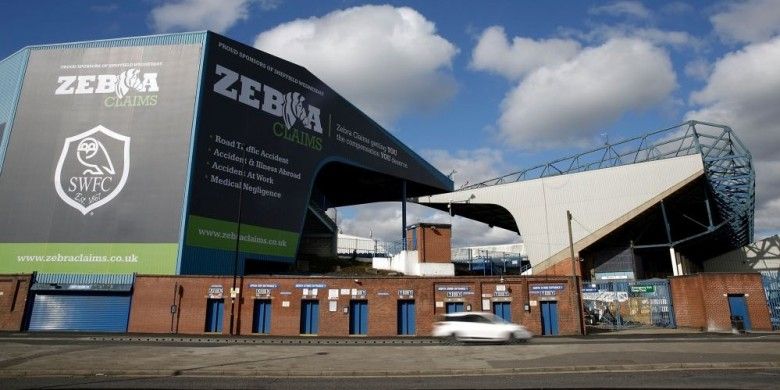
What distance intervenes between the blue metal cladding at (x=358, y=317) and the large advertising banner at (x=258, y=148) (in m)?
9.91

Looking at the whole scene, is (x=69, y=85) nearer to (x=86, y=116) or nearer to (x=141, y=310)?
(x=86, y=116)

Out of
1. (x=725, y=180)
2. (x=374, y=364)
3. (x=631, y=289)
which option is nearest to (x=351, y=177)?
(x=631, y=289)

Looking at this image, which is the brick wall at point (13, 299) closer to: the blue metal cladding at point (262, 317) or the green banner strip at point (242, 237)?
the green banner strip at point (242, 237)

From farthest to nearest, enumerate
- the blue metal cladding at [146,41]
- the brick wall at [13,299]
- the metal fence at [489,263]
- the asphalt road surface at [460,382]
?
1. the metal fence at [489,263]
2. the blue metal cladding at [146,41]
3. the brick wall at [13,299]
4. the asphalt road surface at [460,382]

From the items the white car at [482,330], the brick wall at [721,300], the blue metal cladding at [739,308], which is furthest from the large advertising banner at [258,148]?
the blue metal cladding at [739,308]

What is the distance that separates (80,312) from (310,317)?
15810mm

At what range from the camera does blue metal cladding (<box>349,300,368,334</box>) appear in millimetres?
31109

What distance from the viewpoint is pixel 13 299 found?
108 ft

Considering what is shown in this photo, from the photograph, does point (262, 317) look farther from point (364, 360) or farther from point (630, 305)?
point (630, 305)

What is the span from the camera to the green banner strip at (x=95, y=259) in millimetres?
34125

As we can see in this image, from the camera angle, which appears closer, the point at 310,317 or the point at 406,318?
the point at 406,318

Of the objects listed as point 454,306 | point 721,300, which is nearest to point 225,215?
point 454,306

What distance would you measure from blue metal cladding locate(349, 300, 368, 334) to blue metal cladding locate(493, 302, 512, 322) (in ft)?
27.4

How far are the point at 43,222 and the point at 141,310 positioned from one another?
11.1m
